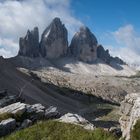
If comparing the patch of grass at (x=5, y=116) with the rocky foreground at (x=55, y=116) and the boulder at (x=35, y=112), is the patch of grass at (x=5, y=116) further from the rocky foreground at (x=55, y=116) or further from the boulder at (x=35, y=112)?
the boulder at (x=35, y=112)

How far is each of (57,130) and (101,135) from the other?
8.25 feet

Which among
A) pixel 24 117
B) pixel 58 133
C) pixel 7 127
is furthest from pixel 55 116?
pixel 58 133

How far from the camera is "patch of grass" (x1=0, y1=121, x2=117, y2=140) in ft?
66.5

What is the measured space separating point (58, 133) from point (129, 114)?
8.18 m

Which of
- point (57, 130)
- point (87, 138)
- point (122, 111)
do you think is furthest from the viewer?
point (122, 111)

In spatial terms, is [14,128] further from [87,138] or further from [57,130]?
[87,138]

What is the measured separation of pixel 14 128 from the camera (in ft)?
99.8

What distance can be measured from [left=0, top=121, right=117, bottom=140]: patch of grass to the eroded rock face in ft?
10.5

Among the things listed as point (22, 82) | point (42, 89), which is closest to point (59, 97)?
point (42, 89)

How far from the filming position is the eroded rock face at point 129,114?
23.8 m

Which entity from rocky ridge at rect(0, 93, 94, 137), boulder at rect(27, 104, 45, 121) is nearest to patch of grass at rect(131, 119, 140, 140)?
rocky ridge at rect(0, 93, 94, 137)

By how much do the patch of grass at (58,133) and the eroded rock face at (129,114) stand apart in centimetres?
319

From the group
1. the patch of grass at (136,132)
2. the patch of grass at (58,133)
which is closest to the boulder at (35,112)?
the patch of grass at (58,133)

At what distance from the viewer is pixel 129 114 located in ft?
90.5
